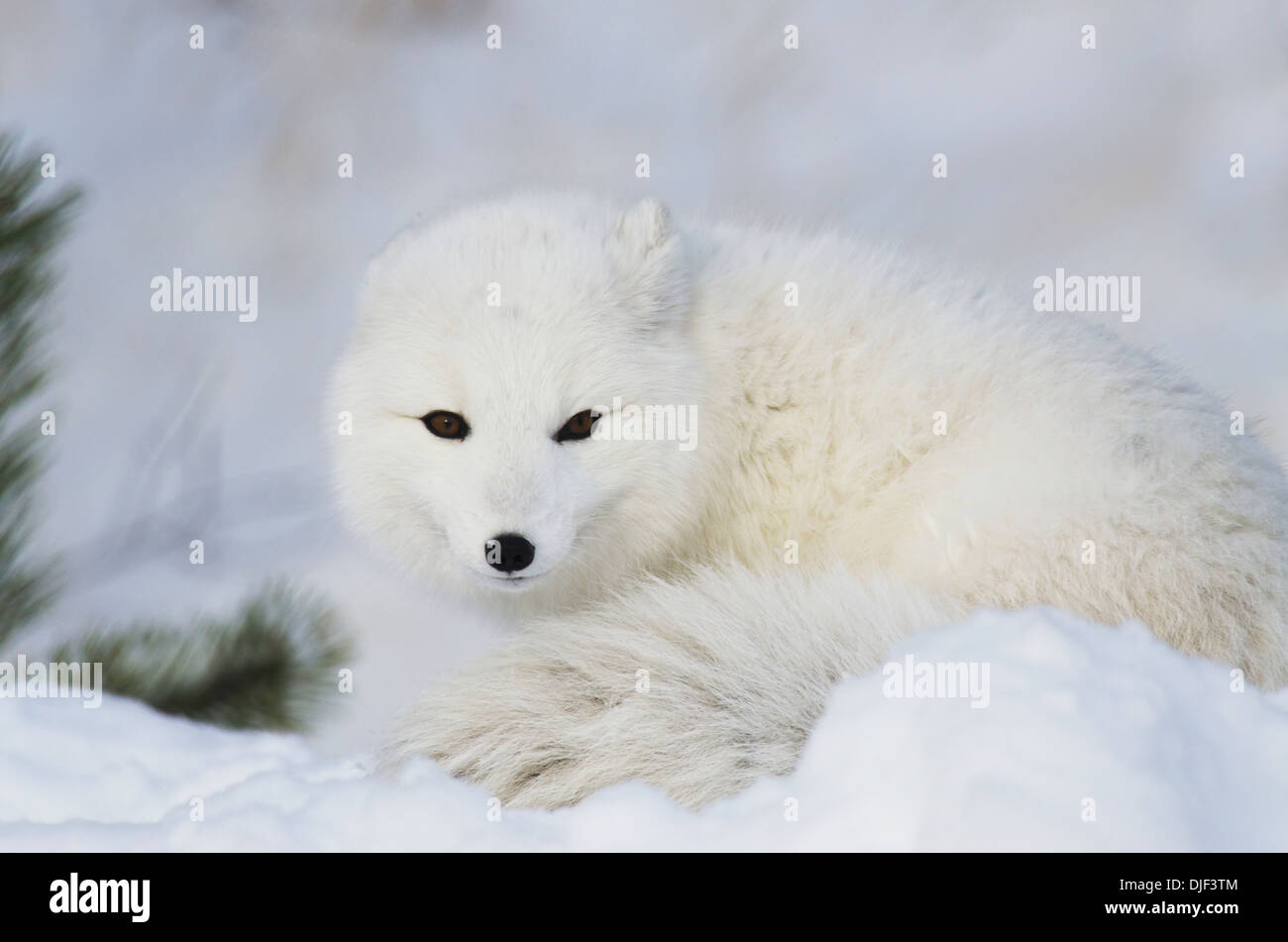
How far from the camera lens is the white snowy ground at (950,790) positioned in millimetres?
1259

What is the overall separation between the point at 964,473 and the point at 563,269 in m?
0.88

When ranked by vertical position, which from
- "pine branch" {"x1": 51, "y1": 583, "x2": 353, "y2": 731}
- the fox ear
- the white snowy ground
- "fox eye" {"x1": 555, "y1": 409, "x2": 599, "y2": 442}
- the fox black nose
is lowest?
the white snowy ground

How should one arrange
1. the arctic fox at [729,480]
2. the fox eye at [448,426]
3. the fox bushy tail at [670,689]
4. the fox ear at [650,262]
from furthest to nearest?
the fox ear at [650,262] < the fox eye at [448,426] < the arctic fox at [729,480] < the fox bushy tail at [670,689]

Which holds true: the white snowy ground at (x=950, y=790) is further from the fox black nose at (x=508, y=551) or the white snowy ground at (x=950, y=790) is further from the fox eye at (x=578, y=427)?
the fox eye at (x=578, y=427)

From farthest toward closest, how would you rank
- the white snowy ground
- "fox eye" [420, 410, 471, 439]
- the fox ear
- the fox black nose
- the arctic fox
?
the fox ear
"fox eye" [420, 410, 471, 439]
the fox black nose
the arctic fox
the white snowy ground

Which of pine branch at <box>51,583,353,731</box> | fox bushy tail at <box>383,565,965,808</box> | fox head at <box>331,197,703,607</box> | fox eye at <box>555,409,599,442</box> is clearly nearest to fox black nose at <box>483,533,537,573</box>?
fox head at <box>331,197,703,607</box>

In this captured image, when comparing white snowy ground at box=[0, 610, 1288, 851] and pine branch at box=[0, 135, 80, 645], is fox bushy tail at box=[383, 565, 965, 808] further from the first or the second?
pine branch at box=[0, 135, 80, 645]

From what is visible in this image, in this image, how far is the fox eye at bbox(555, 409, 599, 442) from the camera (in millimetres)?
2336

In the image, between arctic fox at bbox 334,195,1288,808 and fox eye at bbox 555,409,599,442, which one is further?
fox eye at bbox 555,409,599,442

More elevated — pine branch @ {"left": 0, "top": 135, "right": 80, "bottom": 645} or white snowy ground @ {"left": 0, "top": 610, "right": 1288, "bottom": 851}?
pine branch @ {"left": 0, "top": 135, "right": 80, "bottom": 645}

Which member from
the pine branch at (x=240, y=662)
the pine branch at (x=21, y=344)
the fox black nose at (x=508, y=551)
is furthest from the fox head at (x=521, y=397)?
the pine branch at (x=21, y=344)

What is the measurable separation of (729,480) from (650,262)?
0.47 metres
